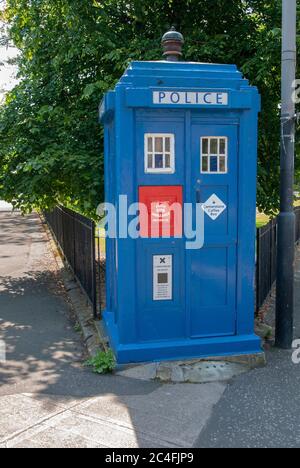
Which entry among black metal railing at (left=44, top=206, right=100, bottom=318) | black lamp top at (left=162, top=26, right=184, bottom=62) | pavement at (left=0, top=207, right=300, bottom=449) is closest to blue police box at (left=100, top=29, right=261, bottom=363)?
black lamp top at (left=162, top=26, right=184, bottom=62)

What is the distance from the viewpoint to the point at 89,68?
357 inches

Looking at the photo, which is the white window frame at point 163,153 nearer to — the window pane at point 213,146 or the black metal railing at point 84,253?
the window pane at point 213,146

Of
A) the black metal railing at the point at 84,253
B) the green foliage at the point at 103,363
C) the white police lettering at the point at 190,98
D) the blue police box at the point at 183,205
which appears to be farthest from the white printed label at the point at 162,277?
the black metal railing at the point at 84,253

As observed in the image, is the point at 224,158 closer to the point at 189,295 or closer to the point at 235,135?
the point at 235,135

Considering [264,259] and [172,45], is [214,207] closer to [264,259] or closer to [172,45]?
[172,45]

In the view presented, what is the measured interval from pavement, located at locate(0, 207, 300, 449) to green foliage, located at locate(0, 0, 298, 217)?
3.45m

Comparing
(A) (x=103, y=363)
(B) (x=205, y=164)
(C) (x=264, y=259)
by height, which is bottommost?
(A) (x=103, y=363)

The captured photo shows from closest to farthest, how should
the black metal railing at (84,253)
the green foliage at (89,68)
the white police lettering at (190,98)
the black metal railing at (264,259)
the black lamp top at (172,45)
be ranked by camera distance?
1. the white police lettering at (190,98)
2. the black lamp top at (172,45)
3. the black metal railing at (264,259)
4. the black metal railing at (84,253)
5. the green foliage at (89,68)

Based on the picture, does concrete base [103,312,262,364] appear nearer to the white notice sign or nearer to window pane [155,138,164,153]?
the white notice sign

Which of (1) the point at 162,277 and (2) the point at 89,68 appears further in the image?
(2) the point at 89,68

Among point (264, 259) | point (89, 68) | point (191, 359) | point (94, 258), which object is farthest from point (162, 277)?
point (89, 68)

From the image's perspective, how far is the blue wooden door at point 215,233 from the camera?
4.63 metres

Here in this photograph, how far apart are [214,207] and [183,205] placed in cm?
33

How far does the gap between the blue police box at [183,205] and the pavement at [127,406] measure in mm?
440
